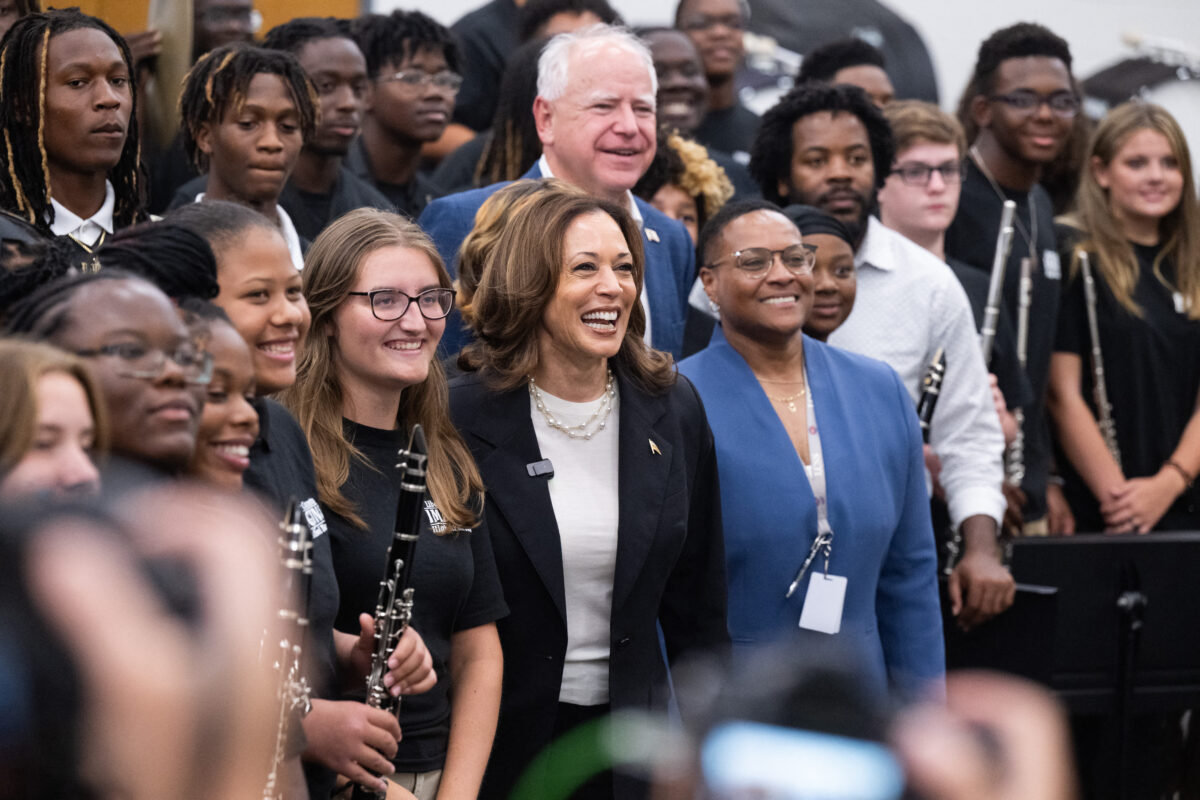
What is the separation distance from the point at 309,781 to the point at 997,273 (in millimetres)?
3926

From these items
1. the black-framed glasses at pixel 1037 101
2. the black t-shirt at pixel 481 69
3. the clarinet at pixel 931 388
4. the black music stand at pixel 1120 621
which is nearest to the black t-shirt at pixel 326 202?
the black t-shirt at pixel 481 69

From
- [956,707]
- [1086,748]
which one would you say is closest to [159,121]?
[1086,748]

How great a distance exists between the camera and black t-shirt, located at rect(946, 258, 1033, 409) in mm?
5840

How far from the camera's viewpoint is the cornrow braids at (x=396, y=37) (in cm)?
633

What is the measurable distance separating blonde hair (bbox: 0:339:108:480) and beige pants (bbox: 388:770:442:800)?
151cm

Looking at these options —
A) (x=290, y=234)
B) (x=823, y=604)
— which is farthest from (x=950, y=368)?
(x=290, y=234)

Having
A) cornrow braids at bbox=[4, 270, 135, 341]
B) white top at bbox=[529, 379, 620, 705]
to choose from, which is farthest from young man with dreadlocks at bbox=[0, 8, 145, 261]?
cornrow braids at bbox=[4, 270, 135, 341]

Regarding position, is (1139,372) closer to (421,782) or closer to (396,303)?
(396,303)

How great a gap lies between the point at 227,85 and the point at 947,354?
8.33 feet

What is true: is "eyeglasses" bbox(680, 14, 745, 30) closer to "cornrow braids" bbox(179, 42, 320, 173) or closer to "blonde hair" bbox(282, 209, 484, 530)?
"cornrow braids" bbox(179, 42, 320, 173)

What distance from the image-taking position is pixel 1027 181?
6.68 m

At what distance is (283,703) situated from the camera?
7.80 ft

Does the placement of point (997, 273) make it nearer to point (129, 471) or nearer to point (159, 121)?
point (159, 121)

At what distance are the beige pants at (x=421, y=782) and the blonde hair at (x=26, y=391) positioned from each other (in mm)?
1510
